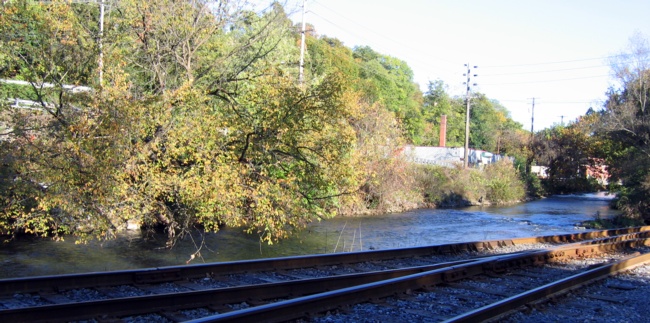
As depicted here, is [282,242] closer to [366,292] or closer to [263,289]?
[263,289]

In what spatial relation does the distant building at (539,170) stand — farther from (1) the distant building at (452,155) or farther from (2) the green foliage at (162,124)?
(2) the green foliage at (162,124)

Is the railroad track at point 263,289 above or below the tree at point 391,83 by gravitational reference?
below

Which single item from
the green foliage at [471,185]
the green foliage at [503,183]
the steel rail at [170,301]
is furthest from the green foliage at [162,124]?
the green foliage at [503,183]

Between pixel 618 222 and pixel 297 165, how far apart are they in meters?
22.4

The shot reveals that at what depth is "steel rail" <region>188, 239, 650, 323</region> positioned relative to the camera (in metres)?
6.52

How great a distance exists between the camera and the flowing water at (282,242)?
15.1 m

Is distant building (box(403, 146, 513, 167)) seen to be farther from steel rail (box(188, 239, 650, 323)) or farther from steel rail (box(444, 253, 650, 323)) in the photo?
steel rail (box(444, 253, 650, 323))

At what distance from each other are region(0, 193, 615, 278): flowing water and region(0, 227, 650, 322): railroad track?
5.21 metres

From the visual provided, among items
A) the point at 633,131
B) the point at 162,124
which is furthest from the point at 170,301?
the point at 633,131

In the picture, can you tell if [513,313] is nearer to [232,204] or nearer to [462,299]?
[462,299]

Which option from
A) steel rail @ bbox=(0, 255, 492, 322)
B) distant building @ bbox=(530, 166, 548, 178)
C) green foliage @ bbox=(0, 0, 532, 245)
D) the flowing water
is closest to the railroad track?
steel rail @ bbox=(0, 255, 492, 322)

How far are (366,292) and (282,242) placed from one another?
37.7ft

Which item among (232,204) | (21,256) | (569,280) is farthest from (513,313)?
(21,256)

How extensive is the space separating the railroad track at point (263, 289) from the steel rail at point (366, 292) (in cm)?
1
